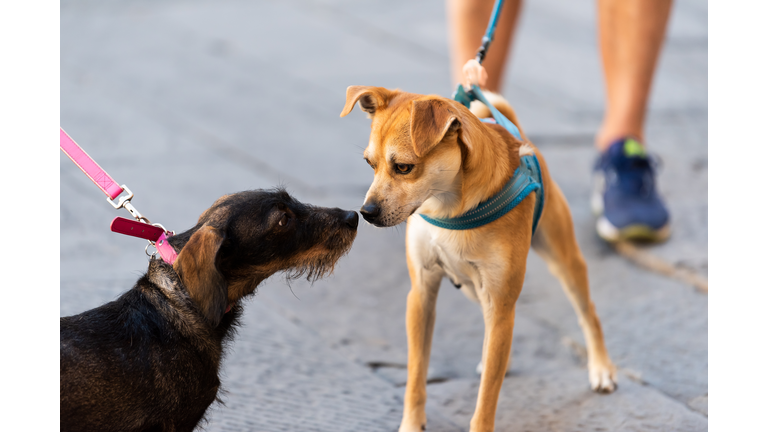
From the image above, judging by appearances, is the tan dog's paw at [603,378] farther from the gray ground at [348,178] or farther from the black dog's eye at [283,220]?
the black dog's eye at [283,220]

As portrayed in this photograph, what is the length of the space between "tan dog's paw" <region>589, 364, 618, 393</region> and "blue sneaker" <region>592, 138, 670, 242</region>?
1.57 meters

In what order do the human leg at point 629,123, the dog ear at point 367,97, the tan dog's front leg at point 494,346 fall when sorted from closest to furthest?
the dog ear at point 367,97
the tan dog's front leg at point 494,346
the human leg at point 629,123

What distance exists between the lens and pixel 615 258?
4.96 metres

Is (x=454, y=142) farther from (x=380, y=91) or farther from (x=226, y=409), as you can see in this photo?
(x=226, y=409)

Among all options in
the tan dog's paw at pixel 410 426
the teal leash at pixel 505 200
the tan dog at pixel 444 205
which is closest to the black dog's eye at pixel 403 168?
the tan dog at pixel 444 205

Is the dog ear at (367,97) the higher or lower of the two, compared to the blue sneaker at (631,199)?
higher

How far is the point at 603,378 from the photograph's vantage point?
3.55m

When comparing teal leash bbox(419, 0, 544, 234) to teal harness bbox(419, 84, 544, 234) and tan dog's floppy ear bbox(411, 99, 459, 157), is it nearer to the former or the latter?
teal harness bbox(419, 84, 544, 234)

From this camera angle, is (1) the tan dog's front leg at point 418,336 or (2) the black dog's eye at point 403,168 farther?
(1) the tan dog's front leg at point 418,336

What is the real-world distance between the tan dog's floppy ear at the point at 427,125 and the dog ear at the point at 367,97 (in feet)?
0.82

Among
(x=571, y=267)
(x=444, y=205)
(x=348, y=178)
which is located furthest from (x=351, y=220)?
(x=348, y=178)

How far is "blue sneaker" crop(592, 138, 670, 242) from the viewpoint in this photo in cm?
491

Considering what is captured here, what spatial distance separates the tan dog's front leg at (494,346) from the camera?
2.81 meters

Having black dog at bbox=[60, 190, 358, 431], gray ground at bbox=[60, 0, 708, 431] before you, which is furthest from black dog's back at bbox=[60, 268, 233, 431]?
gray ground at bbox=[60, 0, 708, 431]
